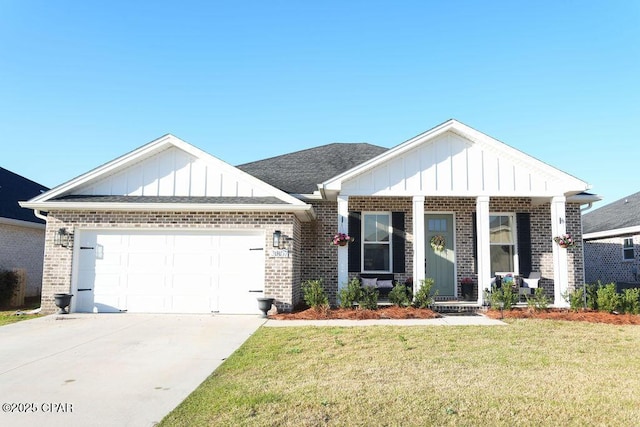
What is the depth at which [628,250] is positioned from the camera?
16875 millimetres

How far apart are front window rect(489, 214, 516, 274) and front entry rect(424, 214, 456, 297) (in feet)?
4.11

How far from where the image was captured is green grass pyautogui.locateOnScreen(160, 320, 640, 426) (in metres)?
4.04

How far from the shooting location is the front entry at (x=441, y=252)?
13.0 meters

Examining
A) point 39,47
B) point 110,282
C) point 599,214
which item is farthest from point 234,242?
point 599,214

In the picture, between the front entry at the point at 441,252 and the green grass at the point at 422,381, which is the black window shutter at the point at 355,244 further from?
the green grass at the point at 422,381

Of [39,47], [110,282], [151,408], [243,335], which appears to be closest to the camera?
[151,408]

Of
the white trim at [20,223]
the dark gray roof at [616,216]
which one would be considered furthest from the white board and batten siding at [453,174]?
the white trim at [20,223]

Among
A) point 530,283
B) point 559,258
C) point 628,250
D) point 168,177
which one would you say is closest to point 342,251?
point 168,177

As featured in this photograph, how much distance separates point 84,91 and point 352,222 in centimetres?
890

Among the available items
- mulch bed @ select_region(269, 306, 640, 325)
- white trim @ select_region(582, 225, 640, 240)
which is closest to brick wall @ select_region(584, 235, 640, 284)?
white trim @ select_region(582, 225, 640, 240)

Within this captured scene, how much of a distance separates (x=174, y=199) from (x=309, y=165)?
5402 millimetres

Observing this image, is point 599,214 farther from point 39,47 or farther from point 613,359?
point 39,47

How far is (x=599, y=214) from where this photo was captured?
880 inches

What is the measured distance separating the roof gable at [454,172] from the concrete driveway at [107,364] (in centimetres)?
464
